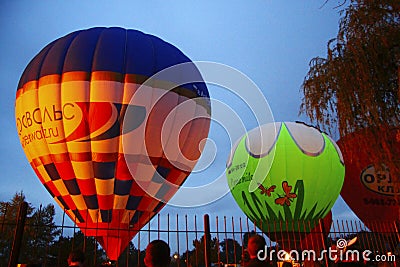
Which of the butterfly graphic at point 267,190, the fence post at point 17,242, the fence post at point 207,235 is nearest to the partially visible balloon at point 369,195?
→ the butterfly graphic at point 267,190

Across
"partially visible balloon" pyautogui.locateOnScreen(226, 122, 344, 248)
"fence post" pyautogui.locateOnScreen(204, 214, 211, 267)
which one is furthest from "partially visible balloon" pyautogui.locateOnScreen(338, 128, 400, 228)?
"fence post" pyautogui.locateOnScreen(204, 214, 211, 267)

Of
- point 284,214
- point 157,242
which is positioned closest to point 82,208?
point 284,214

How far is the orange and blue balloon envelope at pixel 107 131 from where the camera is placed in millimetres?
10352

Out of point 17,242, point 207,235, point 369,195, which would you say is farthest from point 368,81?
point 369,195

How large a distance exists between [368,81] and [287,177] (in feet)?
22.2

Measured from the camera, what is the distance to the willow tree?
631 cm

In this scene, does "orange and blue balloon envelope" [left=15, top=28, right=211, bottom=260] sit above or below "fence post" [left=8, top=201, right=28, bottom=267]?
above

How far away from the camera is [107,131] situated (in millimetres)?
10320

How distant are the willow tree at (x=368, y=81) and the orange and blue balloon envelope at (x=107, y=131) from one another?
5.09 metres

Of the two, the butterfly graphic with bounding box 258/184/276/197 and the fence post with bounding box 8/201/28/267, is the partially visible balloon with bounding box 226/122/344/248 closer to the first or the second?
the butterfly graphic with bounding box 258/184/276/197

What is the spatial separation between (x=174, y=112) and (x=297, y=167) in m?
4.82

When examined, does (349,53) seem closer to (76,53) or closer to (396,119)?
(396,119)

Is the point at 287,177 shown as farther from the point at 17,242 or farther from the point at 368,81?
the point at 17,242

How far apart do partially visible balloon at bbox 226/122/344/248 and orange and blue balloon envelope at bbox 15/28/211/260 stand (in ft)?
10.7
